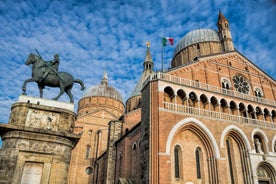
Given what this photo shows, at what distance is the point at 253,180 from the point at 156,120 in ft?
29.8

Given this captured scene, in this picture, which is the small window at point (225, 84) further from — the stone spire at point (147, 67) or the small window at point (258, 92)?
the stone spire at point (147, 67)

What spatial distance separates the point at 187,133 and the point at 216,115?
313 centimetres

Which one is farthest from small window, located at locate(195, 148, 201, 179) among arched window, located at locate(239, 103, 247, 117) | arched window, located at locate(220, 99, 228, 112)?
arched window, located at locate(239, 103, 247, 117)

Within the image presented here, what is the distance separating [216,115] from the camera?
62.2 ft

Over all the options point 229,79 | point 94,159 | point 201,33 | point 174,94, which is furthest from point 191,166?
point 201,33

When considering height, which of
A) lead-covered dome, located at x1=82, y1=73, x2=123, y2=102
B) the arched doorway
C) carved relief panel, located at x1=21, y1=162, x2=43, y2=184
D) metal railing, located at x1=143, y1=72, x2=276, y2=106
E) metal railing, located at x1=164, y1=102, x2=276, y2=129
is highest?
lead-covered dome, located at x1=82, y1=73, x2=123, y2=102

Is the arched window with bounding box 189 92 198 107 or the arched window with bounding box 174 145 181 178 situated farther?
the arched window with bounding box 189 92 198 107

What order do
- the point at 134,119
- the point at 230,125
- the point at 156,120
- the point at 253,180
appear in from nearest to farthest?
the point at 156,120 → the point at 253,180 → the point at 230,125 → the point at 134,119

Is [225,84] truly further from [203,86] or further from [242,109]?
[203,86]

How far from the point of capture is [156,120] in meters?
16.3

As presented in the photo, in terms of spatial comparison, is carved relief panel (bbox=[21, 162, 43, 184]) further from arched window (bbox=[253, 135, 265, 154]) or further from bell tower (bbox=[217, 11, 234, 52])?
bell tower (bbox=[217, 11, 234, 52])

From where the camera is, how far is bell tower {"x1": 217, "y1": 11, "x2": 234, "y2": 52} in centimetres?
2685

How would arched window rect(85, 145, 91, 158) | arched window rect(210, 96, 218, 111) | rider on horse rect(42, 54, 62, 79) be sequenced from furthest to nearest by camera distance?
arched window rect(85, 145, 91, 158) < arched window rect(210, 96, 218, 111) < rider on horse rect(42, 54, 62, 79)

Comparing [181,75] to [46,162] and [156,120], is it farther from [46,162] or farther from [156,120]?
[46,162]
